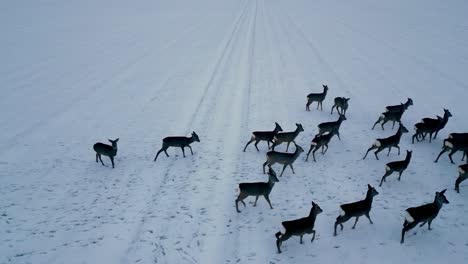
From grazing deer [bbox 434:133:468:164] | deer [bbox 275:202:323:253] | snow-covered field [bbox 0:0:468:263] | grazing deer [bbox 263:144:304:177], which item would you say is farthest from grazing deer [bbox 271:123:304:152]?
grazing deer [bbox 434:133:468:164]

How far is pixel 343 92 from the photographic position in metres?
22.3

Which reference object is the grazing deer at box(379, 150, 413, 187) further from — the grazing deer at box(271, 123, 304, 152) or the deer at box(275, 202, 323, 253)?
the deer at box(275, 202, 323, 253)

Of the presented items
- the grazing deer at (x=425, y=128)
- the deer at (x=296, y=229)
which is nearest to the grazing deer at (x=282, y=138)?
the deer at (x=296, y=229)

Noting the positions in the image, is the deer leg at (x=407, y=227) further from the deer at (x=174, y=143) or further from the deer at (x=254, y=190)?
the deer at (x=174, y=143)

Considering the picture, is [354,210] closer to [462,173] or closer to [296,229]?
[296,229]

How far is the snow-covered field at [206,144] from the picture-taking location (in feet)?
32.0

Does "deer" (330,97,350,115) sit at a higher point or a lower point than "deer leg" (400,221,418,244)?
higher

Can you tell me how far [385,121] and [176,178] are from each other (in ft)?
A: 33.3

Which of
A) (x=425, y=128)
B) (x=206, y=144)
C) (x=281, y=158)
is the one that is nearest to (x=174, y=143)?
(x=206, y=144)

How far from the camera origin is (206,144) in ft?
50.5

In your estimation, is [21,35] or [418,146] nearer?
[418,146]

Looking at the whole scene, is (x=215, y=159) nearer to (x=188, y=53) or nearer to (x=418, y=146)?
(x=418, y=146)

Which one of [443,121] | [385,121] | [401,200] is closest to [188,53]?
[385,121]

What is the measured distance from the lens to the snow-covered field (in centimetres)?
975
